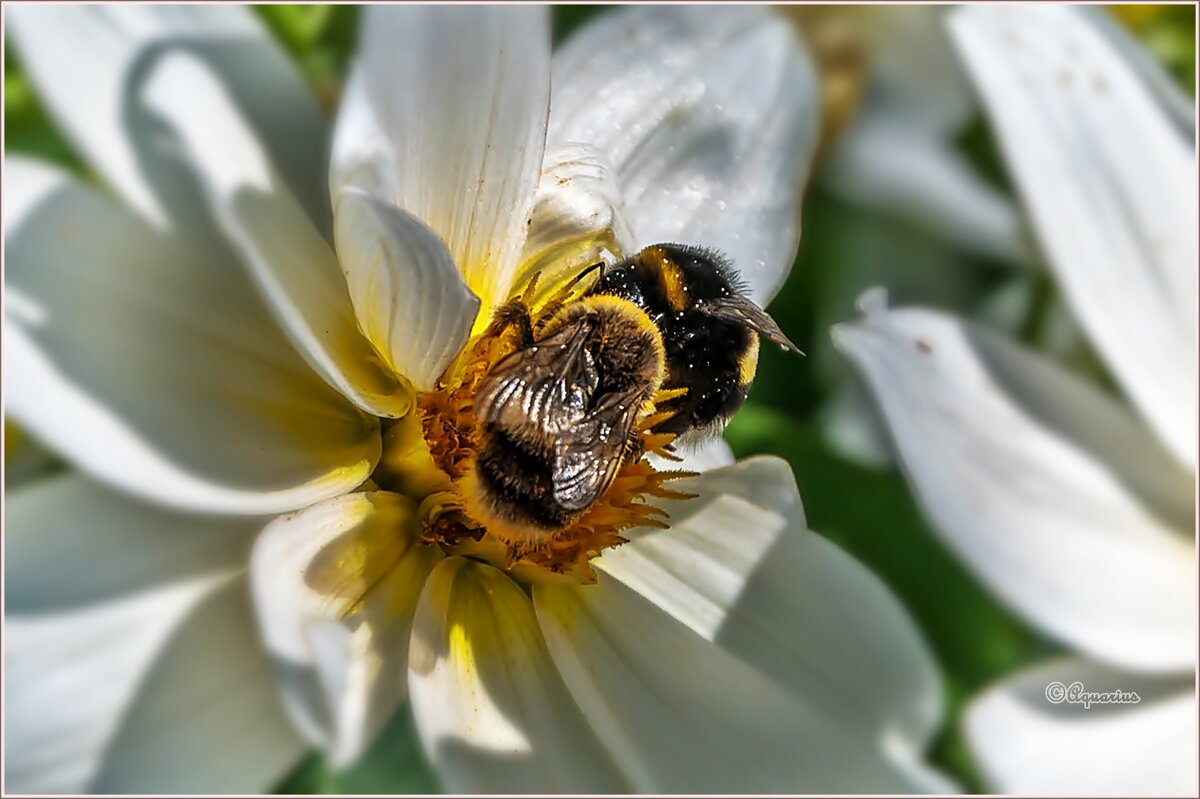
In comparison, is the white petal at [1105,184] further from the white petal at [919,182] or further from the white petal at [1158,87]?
the white petal at [919,182]

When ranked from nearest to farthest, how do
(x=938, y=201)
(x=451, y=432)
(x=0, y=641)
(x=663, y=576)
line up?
1. (x=0, y=641)
2. (x=451, y=432)
3. (x=663, y=576)
4. (x=938, y=201)

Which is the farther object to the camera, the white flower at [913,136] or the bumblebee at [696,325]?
the white flower at [913,136]

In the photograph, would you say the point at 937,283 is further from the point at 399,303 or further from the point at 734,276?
the point at 399,303

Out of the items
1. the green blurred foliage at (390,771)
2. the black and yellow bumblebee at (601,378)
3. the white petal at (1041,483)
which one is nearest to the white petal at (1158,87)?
the white petal at (1041,483)

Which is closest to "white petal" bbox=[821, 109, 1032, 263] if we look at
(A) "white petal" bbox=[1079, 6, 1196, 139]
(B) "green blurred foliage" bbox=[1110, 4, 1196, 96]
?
(B) "green blurred foliage" bbox=[1110, 4, 1196, 96]

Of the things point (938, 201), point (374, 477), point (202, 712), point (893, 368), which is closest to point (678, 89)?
point (893, 368)

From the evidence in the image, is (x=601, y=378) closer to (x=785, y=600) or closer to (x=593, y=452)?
(x=593, y=452)

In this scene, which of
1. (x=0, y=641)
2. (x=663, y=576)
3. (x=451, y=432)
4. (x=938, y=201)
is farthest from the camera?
(x=938, y=201)
